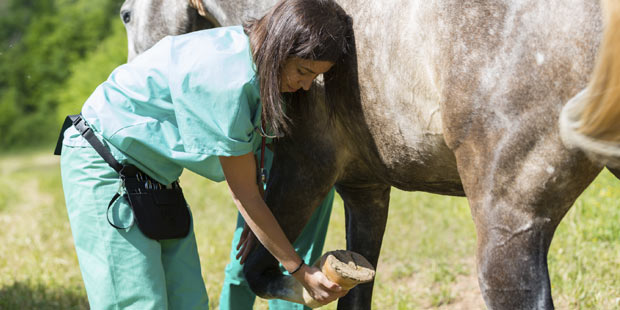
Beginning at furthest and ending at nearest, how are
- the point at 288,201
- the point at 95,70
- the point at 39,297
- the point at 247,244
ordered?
the point at 95,70 → the point at 39,297 → the point at 247,244 → the point at 288,201

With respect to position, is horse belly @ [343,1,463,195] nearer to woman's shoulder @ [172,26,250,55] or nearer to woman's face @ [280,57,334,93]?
woman's face @ [280,57,334,93]

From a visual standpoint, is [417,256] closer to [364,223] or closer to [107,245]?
[364,223]

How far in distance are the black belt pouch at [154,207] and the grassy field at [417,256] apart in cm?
168

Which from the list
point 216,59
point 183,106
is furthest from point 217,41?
point 183,106

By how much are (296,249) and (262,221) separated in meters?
1.15

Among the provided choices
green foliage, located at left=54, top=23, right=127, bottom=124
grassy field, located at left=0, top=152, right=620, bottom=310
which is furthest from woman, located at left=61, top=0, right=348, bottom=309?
green foliage, located at left=54, top=23, right=127, bottom=124

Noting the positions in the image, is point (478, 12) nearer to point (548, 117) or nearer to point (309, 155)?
point (548, 117)

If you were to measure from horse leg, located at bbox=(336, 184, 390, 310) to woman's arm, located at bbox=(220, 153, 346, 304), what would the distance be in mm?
613

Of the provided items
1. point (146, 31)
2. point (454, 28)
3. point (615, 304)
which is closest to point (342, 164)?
point (454, 28)

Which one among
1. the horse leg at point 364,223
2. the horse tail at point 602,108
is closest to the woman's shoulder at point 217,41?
the horse leg at point 364,223

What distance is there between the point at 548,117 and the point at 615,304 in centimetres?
206

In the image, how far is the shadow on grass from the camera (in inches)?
161

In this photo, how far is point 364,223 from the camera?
2826 mm

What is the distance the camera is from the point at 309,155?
2414 mm
